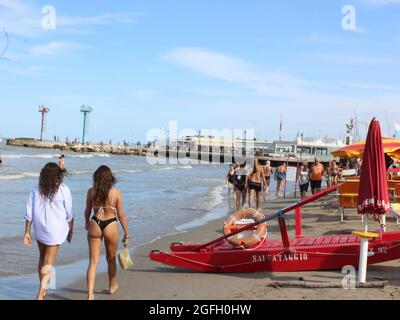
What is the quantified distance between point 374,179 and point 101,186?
10.7ft

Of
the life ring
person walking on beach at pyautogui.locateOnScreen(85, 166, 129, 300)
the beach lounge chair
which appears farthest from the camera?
the beach lounge chair

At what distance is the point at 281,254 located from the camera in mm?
7531

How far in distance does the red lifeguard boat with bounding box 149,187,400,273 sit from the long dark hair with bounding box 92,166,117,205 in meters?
2.03

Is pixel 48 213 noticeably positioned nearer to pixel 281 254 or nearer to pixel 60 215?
pixel 60 215

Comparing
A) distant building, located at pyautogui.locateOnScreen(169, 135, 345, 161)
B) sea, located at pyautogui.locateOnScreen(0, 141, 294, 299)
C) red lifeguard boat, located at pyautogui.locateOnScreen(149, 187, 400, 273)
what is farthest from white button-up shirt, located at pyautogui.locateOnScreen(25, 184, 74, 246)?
distant building, located at pyautogui.locateOnScreen(169, 135, 345, 161)

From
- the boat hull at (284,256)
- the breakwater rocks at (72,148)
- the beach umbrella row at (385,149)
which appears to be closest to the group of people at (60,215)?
the boat hull at (284,256)

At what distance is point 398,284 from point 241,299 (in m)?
2.01

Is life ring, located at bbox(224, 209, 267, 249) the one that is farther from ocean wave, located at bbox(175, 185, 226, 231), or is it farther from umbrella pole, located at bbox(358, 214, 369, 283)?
ocean wave, located at bbox(175, 185, 226, 231)

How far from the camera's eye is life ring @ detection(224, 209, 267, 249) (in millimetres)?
7914

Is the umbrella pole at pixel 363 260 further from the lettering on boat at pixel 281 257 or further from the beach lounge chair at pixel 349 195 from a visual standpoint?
the beach lounge chair at pixel 349 195

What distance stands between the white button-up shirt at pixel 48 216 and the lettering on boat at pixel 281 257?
9.66ft

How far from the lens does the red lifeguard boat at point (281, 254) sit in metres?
7.37

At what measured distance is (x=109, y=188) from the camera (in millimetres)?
6238
